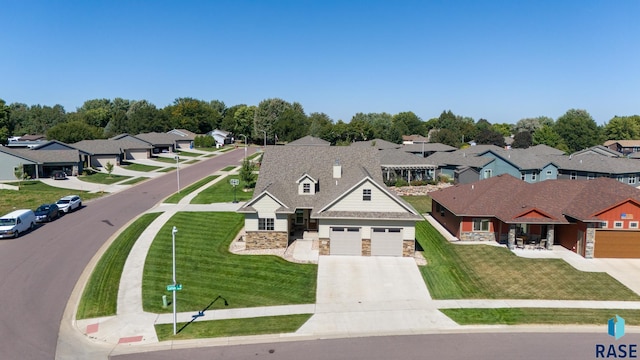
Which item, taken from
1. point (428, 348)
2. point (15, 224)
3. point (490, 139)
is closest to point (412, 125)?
point (490, 139)

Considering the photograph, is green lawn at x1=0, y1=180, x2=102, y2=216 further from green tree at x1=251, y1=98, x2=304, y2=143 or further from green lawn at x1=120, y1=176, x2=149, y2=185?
green tree at x1=251, y1=98, x2=304, y2=143

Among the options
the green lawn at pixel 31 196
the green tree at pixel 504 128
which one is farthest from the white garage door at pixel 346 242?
the green tree at pixel 504 128

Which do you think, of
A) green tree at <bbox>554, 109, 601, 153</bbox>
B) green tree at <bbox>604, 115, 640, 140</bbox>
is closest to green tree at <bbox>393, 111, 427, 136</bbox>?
green tree at <bbox>554, 109, 601, 153</bbox>

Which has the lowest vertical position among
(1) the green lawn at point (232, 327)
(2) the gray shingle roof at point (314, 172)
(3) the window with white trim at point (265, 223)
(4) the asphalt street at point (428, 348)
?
(4) the asphalt street at point (428, 348)

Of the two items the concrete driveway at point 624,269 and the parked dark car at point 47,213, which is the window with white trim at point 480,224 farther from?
the parked dark car at point 47,213

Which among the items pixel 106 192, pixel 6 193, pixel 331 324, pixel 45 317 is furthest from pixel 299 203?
pixel 6 193

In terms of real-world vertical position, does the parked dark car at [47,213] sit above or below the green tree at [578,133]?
below

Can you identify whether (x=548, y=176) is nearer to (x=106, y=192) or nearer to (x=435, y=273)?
(x=435, y=273)
